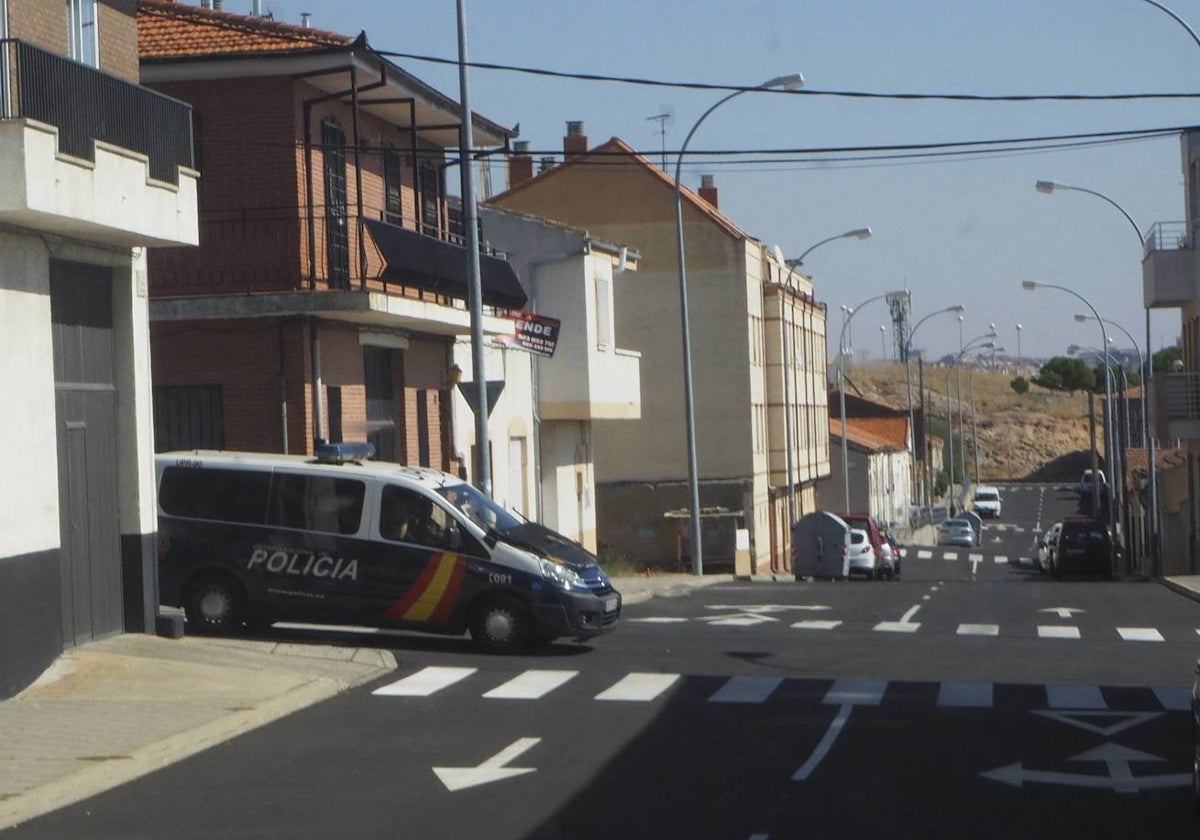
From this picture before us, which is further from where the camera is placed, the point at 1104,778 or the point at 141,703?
the point at 141,703

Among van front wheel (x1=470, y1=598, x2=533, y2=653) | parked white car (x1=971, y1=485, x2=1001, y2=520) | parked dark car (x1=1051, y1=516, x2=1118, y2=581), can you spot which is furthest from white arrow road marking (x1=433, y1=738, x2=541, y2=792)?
parked white car (x1=971, y1=485, x2=1001, y2=520)

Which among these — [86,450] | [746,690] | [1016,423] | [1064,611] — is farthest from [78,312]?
[1016,423]

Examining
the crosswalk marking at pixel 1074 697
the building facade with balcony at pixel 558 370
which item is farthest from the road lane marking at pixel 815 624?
the building facade with balcony at pixel 558 370

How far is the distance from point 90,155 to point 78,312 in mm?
2004

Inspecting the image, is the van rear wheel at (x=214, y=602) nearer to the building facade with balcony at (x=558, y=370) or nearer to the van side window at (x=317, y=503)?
the van side window at (x=317, y=503)

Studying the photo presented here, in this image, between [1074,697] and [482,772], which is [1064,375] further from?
[482,772]

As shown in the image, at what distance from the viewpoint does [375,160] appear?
1102 inches

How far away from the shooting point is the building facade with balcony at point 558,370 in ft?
115

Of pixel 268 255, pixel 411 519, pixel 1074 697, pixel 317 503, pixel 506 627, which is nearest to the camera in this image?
pixel 1074 697

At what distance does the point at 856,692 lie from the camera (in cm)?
1562

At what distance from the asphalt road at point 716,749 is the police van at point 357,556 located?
1.73 ft

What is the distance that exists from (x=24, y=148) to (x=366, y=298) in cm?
953

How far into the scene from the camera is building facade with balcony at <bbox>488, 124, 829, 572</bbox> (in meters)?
52.0

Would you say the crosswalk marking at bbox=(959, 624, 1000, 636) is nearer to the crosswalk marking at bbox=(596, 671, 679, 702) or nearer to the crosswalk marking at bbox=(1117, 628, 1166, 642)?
the crosswalk marking at bbox=(1117, 628, 1166, 642)
